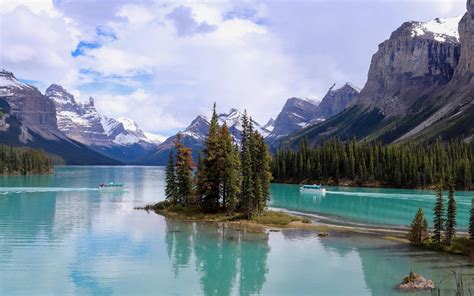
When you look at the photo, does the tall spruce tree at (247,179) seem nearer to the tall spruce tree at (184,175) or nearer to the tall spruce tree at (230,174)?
the tall spruce tree at (230,174)

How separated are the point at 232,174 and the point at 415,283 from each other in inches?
1745

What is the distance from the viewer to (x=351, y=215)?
319ft

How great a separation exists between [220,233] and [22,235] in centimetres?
2823

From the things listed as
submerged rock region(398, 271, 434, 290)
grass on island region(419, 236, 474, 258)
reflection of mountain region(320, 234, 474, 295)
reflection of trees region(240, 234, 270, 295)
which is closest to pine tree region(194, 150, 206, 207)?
reflection of trees region(240, 234, 270, 295)

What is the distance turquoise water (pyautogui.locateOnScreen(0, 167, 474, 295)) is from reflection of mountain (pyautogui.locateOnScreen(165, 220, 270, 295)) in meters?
0.10

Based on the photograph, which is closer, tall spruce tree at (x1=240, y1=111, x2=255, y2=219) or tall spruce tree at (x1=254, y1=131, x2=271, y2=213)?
tall spruce tree at (x1=240, y1=111, x2=255, y2=219)

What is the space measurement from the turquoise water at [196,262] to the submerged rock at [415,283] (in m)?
1.10

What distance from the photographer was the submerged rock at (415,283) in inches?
1641

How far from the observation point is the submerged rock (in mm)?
41688

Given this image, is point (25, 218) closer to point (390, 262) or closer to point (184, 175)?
point (184, 175)

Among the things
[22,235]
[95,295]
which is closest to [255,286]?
[95,295]

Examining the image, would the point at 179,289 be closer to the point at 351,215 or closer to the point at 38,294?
the point at 38,294

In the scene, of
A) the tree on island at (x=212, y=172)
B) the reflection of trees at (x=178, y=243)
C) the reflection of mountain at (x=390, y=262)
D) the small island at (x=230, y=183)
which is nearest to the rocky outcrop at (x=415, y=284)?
the reflection of mountain at (x=390, y=262)

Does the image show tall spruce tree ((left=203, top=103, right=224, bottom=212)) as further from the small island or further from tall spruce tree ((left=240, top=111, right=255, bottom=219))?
tall spruce tree ((left=240, top=111, right=255, bottom=219))
